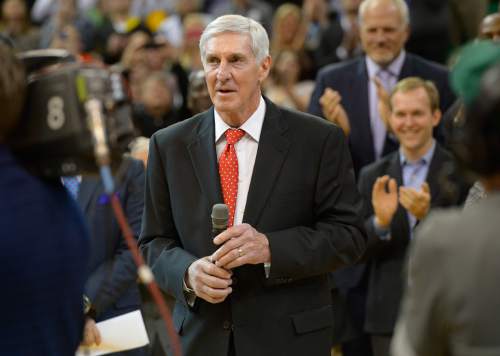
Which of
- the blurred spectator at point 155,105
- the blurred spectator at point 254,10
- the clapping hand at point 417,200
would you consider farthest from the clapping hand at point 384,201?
the blurred spectator at point 254,10

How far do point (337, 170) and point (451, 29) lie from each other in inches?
216

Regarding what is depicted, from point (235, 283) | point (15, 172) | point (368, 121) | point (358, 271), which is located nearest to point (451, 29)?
point (368, 121)

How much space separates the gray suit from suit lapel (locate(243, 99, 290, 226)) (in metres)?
1.74

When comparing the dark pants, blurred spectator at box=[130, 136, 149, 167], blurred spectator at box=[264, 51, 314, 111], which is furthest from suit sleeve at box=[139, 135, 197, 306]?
blurred spectator at box=[264, 51, 314, 111]

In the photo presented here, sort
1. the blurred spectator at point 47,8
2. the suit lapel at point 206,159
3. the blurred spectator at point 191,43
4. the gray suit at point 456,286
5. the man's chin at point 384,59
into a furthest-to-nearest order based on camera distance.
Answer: the blurred spectator at point 47,8 < the blurred spectator at point 191,43 < the man's chin at point 384,59 < the suit lapel at point 206,159 < the gray suit at point 456,286

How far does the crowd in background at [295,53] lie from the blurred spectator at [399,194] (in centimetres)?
1

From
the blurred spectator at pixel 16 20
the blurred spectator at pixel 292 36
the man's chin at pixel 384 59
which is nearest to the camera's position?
the man's chin at pixel 384 59

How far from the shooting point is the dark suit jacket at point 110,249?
4652mm

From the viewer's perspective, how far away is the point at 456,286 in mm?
2205

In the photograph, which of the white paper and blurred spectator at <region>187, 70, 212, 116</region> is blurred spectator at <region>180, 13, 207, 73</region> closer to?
blurred spectator at <region>187, 70, 212, 116</region>

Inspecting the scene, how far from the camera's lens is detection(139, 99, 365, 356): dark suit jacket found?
4000 mm

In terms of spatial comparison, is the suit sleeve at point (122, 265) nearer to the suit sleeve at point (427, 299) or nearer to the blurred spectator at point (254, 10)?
the suit sleeve at point (427, 299)

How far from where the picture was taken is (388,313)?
5539 mm

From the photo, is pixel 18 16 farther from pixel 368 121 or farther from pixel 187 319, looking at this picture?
pixel 187 319
